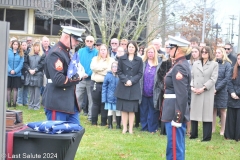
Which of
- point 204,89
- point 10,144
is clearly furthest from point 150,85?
point 10,144

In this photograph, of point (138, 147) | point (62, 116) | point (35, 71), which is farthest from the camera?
point (35, 71)

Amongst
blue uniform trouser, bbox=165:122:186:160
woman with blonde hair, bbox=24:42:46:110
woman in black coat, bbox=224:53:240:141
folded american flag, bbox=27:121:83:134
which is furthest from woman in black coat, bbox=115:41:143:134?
folded american flag, bbox=27:121:83:134

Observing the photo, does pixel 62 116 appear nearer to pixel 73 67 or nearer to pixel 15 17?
pixel 73 67

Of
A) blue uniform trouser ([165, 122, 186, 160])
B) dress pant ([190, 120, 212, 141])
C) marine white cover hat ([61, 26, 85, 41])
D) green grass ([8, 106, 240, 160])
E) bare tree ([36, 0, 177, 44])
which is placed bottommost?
green grass ([8, 106, 240, 160])

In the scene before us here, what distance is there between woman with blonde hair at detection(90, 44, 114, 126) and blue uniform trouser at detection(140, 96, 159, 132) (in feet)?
3.22

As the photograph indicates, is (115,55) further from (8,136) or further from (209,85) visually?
(8,136)

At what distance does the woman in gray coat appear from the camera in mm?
11070

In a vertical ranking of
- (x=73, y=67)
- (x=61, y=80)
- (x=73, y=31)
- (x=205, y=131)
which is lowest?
(x=205, y=131)

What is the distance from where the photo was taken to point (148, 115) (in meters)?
12.1

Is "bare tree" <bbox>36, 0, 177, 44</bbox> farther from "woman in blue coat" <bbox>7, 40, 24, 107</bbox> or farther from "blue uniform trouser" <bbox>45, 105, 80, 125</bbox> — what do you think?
"blue uniform trouser" <bbox>45, 105, 80, 125</bbox>

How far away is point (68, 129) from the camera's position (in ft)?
17.4

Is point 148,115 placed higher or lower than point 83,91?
lower

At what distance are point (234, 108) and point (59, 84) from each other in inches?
225

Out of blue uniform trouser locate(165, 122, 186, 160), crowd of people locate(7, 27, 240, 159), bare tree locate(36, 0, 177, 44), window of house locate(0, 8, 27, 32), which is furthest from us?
window of house locate(0, 8, 27, 32)
